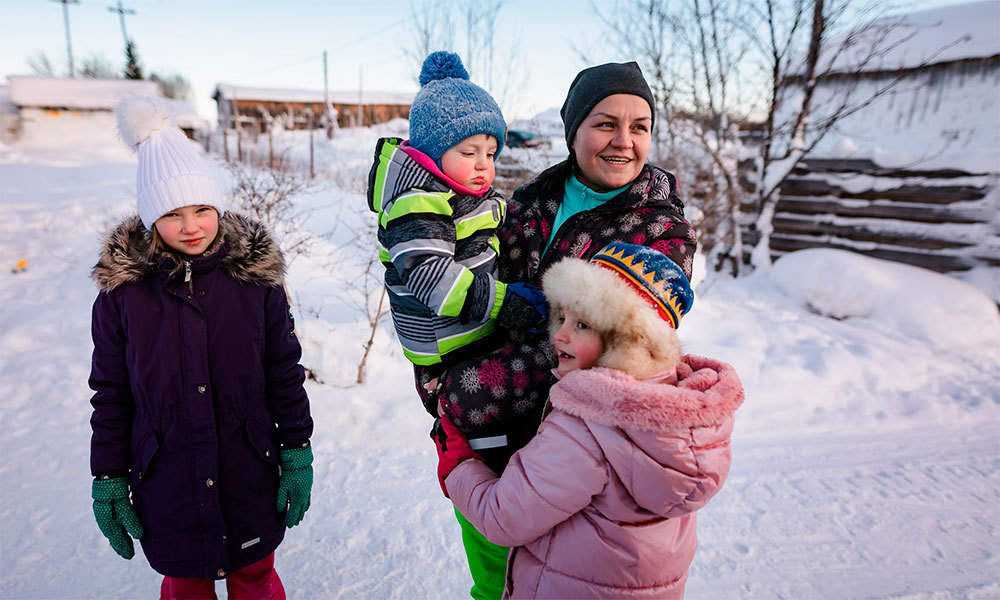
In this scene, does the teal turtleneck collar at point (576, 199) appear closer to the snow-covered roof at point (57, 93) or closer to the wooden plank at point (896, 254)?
the wooden plank at point (896, 254)

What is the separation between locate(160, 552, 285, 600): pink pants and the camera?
6.38ft

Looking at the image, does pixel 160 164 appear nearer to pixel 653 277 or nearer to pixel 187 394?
pixel 187 394

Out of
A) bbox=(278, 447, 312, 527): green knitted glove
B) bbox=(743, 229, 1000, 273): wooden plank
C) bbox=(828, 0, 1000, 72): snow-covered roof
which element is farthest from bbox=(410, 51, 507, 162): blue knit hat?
bbox=(828, 0, 1000, 72): snow-covered roof

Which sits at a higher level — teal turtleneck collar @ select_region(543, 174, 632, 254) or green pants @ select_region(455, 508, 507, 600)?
teal turtleneck collar @ select_region(543, 174, 632, 254)

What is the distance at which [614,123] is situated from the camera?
1779mm

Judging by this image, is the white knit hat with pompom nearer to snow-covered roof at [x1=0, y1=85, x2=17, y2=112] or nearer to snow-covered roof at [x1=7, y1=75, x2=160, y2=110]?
snow-covered roof at [x1=7, y1=75, x2=160, y2=110]

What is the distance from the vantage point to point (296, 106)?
2798 cm

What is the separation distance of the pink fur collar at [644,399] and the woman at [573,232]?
0.24 metres

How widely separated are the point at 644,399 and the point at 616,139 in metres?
0.92

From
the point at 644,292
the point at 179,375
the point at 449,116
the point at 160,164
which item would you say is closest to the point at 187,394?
the point at 179,375

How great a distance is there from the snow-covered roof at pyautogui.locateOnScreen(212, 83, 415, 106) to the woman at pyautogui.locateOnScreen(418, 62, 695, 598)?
2722 centimetres

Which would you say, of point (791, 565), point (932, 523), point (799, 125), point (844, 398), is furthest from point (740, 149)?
point (791, 565)

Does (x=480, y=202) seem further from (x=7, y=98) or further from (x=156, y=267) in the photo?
(x=7, y=98)

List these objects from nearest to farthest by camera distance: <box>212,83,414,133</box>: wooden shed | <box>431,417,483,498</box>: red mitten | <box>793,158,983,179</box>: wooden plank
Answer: <box>431,417,483,498</box>: red mitten, <box>793,158,983,179</box>: wooden plank, <box>212,83,414,133</box>: wooden shed
